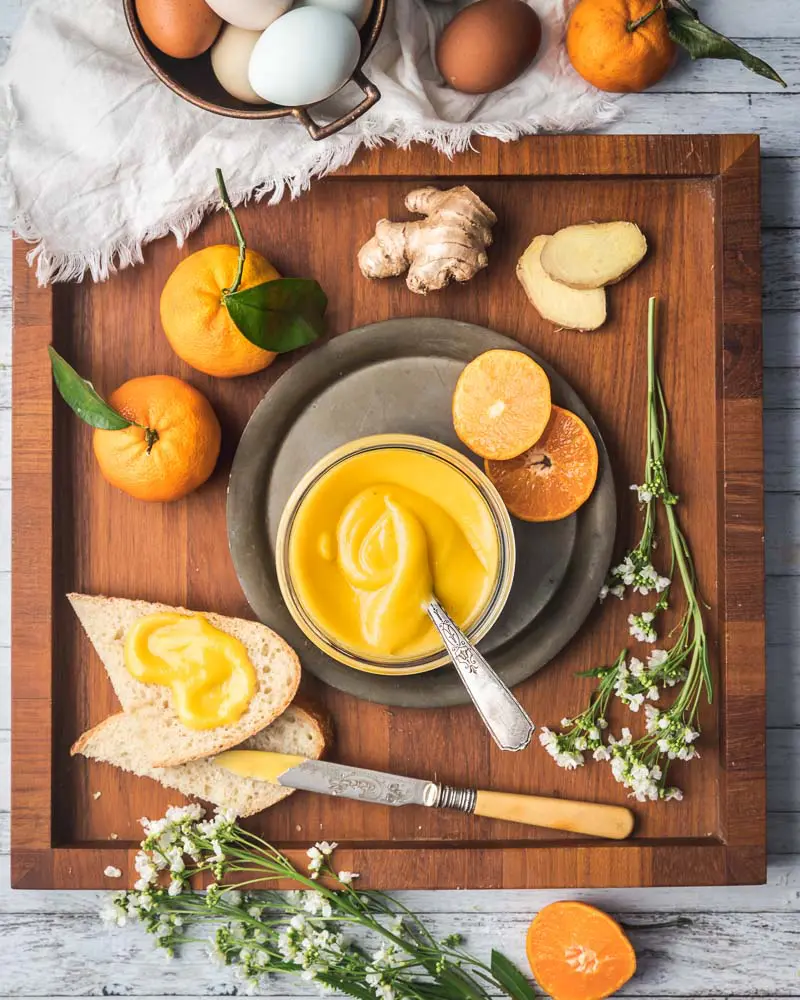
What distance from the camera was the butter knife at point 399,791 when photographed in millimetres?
1168

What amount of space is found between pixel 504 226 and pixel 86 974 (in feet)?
4.19

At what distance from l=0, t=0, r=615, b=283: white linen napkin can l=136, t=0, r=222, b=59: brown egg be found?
0.39ft

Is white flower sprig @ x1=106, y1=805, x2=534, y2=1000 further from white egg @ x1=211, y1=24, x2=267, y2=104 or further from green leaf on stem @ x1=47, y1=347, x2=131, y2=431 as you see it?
white egg @ x1=211, y1=24, x2=267, y2=104

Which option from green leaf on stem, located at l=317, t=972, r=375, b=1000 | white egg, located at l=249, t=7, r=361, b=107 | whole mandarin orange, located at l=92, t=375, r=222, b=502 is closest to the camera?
white egg, located at l=249, t=7, r=361, b=107

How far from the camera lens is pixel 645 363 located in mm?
1213

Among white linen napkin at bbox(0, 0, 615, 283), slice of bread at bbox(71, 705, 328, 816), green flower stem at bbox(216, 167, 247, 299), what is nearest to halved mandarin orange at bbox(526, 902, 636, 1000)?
slice of bread at bbox(71, 705, 328, 816)

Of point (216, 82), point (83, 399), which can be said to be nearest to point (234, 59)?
point (216, 82)

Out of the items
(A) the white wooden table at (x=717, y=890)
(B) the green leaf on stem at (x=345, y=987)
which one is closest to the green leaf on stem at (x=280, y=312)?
(A) the white wooden table at (x=717, y=890)

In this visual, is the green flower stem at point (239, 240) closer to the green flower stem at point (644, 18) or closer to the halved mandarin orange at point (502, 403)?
the halved mandarin orange at point (502, 403)

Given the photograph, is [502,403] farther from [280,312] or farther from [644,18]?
[644,18]

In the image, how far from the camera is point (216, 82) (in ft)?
3.59

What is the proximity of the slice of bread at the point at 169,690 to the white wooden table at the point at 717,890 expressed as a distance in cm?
20

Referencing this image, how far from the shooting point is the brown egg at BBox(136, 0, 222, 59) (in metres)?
1.03

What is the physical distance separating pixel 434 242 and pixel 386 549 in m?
0.42
